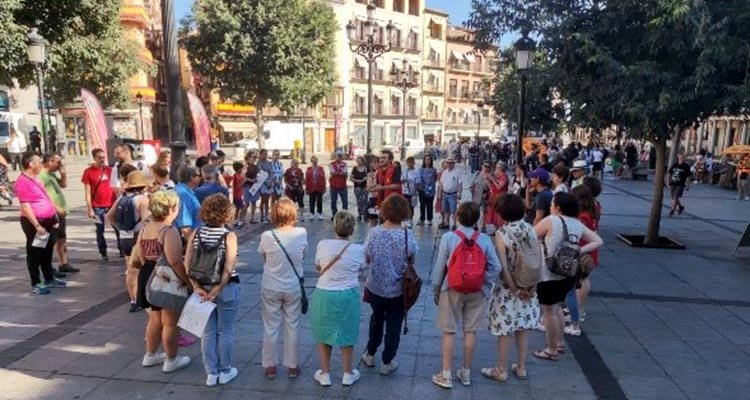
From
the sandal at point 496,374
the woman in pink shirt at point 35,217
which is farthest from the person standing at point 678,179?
the woman in pink shirt at point 35,217

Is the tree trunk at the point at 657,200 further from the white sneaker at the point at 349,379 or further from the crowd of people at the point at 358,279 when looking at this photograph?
the white sneaker at the point at 349,379

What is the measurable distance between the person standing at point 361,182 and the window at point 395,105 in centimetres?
4302

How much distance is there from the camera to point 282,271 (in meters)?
3.89

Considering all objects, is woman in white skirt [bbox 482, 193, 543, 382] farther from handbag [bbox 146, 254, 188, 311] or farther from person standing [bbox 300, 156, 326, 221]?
person standing [bbox 300, 156, 326, 221]

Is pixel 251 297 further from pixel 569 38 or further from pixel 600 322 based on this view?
pixel 569 38

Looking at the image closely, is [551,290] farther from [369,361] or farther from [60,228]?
[60,228]

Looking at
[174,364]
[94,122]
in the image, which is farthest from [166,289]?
[94,122]

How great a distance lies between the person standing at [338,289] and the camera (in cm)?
378

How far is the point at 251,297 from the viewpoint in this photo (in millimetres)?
6285

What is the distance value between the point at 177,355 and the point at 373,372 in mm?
1713

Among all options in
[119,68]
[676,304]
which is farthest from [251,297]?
[119,68]

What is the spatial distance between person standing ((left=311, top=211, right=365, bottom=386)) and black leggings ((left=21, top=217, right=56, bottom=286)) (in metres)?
4.13

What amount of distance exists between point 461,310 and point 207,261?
6.35 feet

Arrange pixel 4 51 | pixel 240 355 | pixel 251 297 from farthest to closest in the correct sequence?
pixel 4 51
pixel 251 297
pixel 240 355
